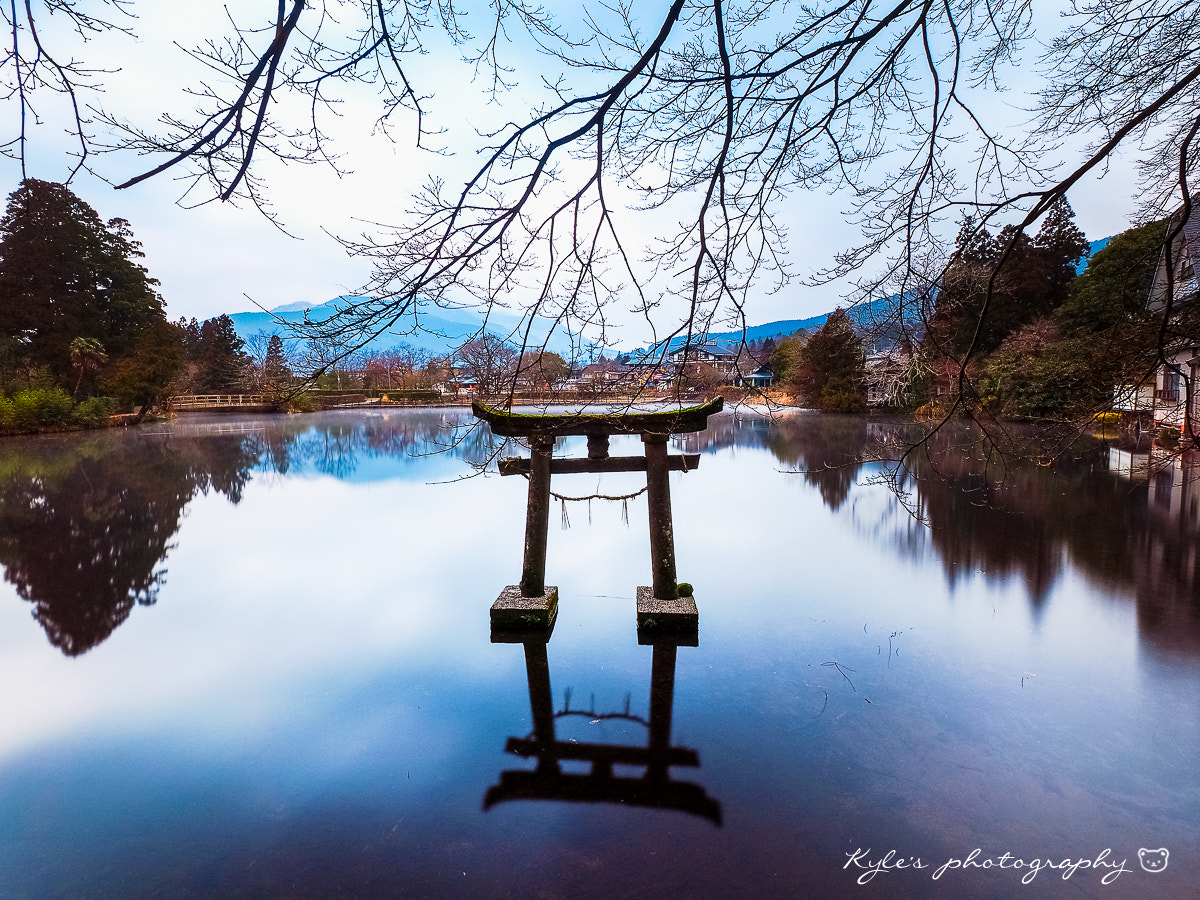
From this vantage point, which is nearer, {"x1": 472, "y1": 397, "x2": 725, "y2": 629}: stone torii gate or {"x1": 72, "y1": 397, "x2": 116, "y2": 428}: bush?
{"x1": 472, "y1": 397, "x2": 725, "y2": 629}: stone torii gate

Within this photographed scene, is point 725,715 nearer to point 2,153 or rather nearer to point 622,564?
point 622,564

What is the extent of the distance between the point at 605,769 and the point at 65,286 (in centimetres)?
2616

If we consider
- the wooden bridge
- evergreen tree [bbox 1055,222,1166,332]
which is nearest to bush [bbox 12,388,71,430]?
the wooden bridge

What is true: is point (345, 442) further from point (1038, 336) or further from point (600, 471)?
point (1038, 336)

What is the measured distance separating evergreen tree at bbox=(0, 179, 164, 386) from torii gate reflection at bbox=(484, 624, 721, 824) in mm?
22708

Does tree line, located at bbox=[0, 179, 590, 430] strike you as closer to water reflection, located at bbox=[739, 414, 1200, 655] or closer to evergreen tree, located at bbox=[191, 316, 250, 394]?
evergreen tree, located at bbox=[191, 316, 250, 394]

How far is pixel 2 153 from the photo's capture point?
1463 mm

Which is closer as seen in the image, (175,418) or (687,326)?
(687,326)

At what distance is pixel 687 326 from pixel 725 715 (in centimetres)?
341

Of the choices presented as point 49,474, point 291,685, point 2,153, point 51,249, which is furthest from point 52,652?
point 51,249

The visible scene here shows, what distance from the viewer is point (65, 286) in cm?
2058

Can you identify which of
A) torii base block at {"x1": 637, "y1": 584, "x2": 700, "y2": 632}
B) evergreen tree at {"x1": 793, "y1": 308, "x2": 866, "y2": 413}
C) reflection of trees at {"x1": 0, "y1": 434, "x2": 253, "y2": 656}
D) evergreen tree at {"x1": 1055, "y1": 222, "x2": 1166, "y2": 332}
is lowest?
torii base block at {"x1": 637, "y1": 584, "x2": 700, "y2": 632}

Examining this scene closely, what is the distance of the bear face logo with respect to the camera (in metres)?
2.78

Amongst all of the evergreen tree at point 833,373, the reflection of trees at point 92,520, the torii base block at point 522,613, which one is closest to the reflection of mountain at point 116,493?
the reflection of trees at point 92,520
